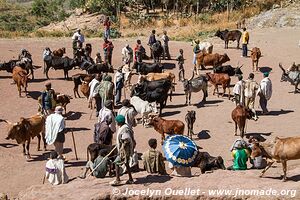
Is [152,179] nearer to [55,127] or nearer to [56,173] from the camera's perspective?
[56,173]

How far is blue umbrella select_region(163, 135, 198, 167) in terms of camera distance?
10922 millimetres

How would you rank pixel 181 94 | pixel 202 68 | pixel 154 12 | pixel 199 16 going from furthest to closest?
pixel 154 12 → pixel 199 16 → pixel 202 68 → pixel 181 94

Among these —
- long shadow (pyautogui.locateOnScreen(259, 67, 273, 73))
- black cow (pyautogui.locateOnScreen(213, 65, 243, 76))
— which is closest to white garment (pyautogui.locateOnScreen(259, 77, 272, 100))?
black cow (pyautogui.locateOnScreen(213, 65, 243, 76))

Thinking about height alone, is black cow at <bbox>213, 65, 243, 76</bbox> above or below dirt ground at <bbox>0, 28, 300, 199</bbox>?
above

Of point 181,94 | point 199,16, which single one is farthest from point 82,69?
point 199,16

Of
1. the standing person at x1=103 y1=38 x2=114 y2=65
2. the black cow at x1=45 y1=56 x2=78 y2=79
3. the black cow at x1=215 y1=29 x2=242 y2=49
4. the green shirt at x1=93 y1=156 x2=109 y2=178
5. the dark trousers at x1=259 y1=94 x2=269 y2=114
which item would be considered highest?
the black cow at x1=215 y1=29 x2=242 y2=49

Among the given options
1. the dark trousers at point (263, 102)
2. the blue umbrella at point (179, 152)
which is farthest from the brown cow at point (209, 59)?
the blue umbrella at point (179, 152)

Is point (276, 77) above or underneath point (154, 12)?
underneath

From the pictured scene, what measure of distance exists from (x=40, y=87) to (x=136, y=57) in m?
4.78

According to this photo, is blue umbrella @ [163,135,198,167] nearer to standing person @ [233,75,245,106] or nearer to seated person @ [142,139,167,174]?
seated person @ [142,139,167,174]

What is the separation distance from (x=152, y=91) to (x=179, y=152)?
7.62 m

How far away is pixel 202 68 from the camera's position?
965 inches

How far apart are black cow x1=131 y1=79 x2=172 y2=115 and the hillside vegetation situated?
1479 cm

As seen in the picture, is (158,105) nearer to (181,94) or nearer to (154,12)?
(181,94)
